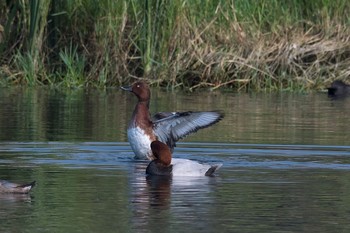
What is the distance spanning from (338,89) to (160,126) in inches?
337

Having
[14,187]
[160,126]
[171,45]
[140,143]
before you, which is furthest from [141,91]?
[171,45]

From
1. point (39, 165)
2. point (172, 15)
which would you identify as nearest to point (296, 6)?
point (172, 15)

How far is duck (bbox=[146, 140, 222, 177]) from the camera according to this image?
32.1 feet

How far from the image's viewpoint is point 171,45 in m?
19.9

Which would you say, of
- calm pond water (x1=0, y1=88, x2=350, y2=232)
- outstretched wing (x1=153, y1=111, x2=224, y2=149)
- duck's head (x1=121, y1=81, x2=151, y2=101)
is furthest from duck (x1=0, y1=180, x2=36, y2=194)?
duck's head (x1=121, y1=81, x2=151, y2=101)

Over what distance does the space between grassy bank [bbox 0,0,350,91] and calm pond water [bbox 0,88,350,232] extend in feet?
9.50

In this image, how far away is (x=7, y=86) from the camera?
19.9 meters

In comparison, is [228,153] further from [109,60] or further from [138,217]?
[109,60]

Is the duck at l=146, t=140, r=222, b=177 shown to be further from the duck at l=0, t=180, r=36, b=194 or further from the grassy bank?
the grassy bank

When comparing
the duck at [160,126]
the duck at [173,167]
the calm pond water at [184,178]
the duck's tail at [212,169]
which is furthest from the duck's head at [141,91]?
the duck's tail at [212,169]

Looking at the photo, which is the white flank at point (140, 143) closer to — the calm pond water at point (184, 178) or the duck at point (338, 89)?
the calm pond water at point (184, 178)

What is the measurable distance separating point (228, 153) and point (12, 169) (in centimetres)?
221

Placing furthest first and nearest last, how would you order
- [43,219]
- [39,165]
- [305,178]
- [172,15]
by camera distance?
1. [172,15]
2. [39,165]
3. [305,178]
4. [43,219]

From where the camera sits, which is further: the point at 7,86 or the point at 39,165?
the point at 7,86
